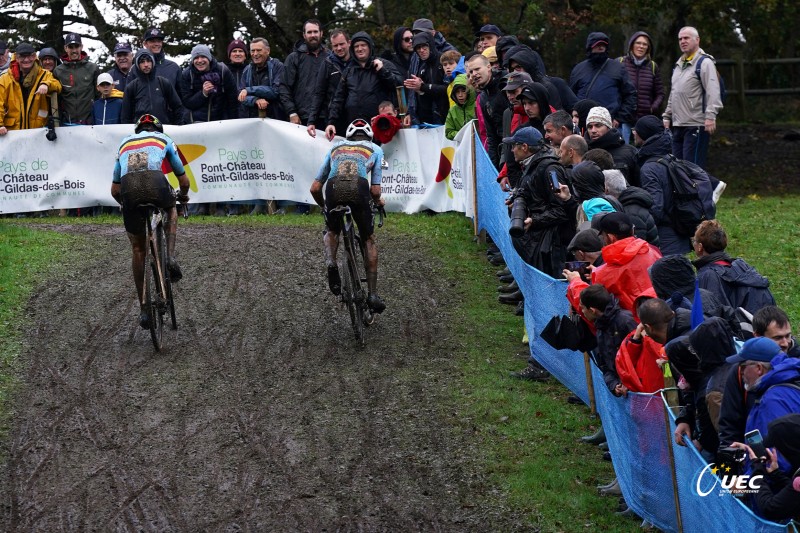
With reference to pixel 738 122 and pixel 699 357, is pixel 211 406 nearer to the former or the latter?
pixel 699 357

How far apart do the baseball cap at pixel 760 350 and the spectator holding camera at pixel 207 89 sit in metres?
14.0

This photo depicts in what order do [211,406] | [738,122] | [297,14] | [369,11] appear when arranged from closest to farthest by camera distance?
[211,406] < [297,14] < [369,11] < [738,122]

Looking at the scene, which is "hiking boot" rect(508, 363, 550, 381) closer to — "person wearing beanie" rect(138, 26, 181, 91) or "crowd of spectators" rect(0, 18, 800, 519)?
"crowd of spectators" rect(0, 18, 800, 519)

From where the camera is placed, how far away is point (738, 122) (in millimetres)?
31938

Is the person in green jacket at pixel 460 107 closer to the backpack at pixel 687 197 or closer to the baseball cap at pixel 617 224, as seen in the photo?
the backpack at pixel 687 197

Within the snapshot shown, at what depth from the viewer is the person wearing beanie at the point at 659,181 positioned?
1143cm

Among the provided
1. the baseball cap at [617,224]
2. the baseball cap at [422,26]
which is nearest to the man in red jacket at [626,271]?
the baseball cap at [617,224]

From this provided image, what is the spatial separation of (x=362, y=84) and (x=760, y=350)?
40.0 feet

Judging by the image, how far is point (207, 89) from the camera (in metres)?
19.3

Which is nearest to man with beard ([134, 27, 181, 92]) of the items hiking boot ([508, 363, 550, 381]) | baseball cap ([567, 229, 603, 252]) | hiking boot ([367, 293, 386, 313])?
hiking boot ([367, 293, 386, 313])

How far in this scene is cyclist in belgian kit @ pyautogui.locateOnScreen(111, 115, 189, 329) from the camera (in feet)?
39.8

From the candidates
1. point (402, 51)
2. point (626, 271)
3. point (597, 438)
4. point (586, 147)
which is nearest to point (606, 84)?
point (402, 51)

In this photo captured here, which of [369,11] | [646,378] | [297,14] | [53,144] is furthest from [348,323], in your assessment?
[369,11]

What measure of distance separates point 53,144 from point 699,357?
47.8ft
